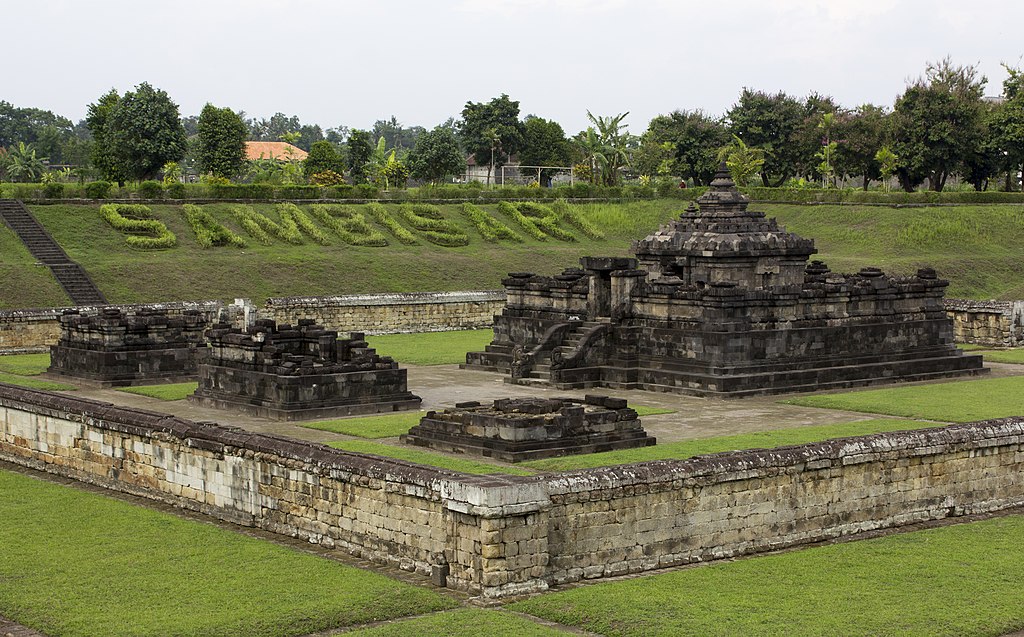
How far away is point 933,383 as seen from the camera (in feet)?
109

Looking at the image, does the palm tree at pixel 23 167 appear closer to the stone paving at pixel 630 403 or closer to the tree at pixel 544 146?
the tree at pixel 544 146

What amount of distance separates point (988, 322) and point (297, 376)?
22.6 metres

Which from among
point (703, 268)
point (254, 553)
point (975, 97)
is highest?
point (975, 97)

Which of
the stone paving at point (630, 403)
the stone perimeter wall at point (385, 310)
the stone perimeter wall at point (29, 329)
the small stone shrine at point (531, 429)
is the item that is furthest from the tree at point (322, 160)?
the small stone shrine at point (531, 429)

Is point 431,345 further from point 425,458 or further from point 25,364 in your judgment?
point 425,458

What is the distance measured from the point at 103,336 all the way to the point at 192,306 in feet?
33.4

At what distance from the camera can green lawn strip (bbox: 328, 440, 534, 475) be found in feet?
67.7

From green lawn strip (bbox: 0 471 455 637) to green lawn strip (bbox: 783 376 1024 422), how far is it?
46.8 ft

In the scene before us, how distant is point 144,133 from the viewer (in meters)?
70.2

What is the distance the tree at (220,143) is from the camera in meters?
79.4

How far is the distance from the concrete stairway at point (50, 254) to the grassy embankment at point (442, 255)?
1.40ft

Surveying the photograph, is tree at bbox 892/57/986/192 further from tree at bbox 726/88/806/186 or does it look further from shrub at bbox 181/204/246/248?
shrub at bbox 181/204/246/248

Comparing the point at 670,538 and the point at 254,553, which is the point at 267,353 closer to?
the point at 254,553

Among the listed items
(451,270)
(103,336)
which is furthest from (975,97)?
(103,336)
